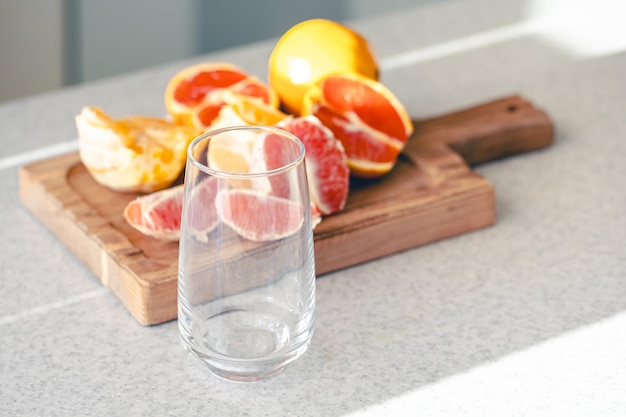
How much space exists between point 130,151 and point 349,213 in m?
0.25

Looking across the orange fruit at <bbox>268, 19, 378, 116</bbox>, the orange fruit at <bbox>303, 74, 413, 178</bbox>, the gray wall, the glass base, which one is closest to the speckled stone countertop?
the glass base

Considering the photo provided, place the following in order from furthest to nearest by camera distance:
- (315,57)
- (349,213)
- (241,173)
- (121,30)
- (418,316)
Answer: (121,30)
(315,57)
(349,213)
(418,316)
(241,173)

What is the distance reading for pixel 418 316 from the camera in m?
0.91

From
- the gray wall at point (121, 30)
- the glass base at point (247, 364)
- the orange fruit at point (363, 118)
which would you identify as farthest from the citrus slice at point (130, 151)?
the gray wall at point (121, 30)

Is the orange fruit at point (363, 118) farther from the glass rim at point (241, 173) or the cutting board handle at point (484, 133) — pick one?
the glass rim at point (241, 173)

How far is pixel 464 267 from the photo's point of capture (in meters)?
1.00

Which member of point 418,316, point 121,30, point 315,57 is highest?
point 315,57

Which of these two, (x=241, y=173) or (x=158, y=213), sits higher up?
(x=241, y=173)

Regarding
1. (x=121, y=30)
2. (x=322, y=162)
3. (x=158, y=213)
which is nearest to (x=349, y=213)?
(x=322, y=162)

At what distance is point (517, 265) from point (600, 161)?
0.29m

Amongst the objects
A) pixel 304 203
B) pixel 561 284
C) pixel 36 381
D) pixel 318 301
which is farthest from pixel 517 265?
pixel 36 381

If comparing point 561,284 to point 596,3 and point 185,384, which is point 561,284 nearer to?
point 185,384

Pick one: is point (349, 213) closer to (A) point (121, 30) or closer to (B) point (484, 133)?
(B) point (484, 133)

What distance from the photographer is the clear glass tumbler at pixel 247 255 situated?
2.38 feet
